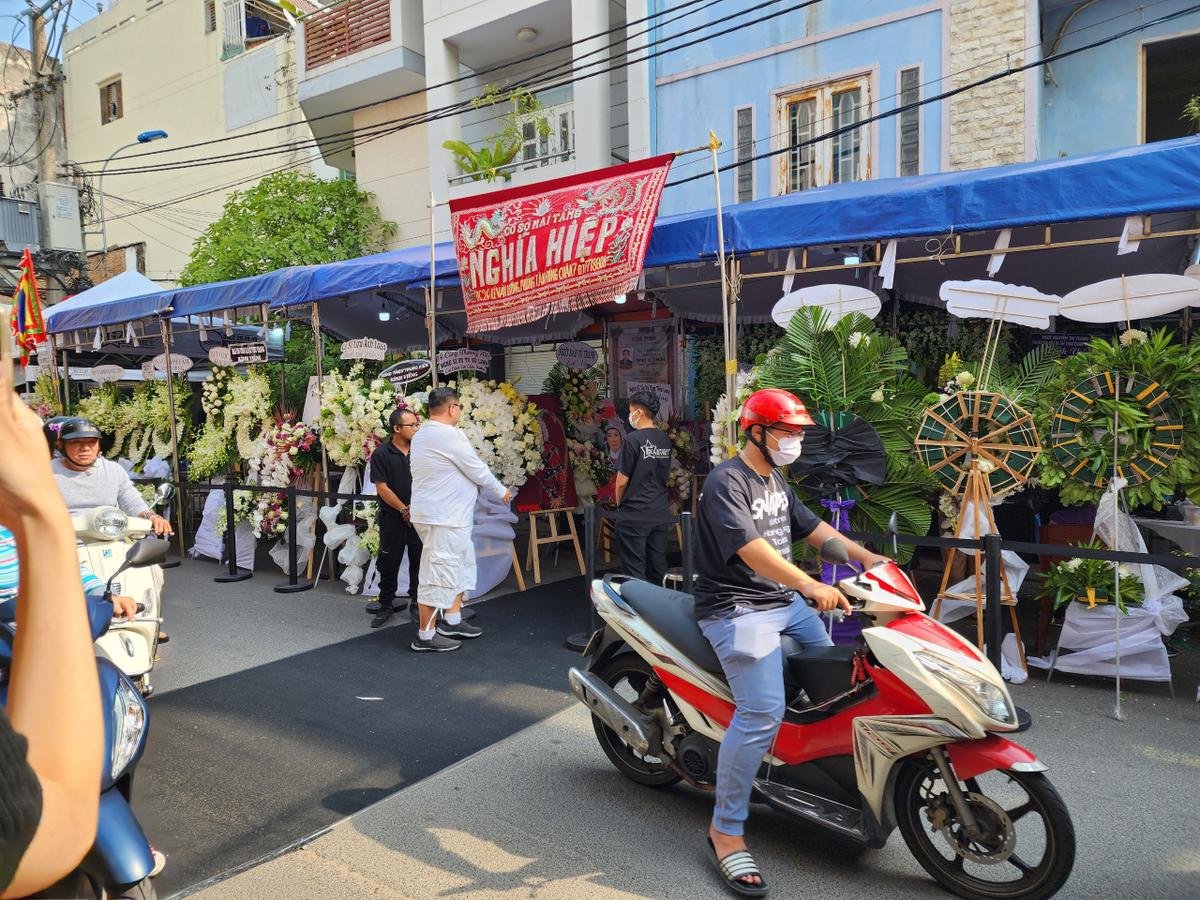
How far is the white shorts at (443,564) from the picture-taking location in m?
6.06

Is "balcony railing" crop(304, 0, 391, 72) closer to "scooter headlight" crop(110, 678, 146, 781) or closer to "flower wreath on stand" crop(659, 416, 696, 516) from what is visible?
"flower wreath on stand" crop(659, 416, 696, 516)

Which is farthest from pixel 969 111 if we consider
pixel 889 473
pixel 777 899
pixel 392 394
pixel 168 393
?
pixel 168 393

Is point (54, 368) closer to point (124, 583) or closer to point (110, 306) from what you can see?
point (110, 306)

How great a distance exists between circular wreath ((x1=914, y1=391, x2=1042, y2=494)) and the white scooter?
4.68 meters

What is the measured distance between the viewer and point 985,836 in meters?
2.81

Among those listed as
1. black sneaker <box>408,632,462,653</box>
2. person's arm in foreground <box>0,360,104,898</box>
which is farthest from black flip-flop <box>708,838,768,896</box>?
black sneaker <box>408,632,462,653</box>

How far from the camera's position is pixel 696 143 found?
40.5 feet

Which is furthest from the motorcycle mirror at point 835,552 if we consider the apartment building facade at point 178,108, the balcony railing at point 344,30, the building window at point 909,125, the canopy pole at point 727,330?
the apartment building facade at point 178,108

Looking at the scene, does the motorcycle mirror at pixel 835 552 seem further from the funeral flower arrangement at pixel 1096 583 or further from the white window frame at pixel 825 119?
the white window frame at pixel 825 119

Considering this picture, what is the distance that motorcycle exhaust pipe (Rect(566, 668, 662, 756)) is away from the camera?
352 cm

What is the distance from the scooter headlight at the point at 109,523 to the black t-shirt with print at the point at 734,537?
109 inches

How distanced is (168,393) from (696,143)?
825 cm

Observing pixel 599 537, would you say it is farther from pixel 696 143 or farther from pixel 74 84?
pixel 74 84

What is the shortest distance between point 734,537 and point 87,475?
4762 millimetres
